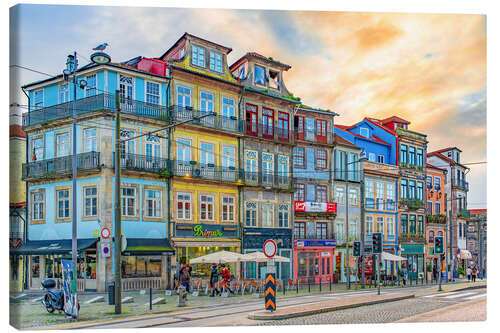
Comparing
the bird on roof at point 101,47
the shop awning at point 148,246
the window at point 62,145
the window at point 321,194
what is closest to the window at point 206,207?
the shop awning at point 148,246

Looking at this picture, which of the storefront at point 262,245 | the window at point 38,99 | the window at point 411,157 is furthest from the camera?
the window at point 411,157

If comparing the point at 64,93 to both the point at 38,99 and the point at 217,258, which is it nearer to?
the point at 38,99

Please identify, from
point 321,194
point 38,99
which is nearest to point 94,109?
point 38,99

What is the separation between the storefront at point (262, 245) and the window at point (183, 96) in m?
9.02

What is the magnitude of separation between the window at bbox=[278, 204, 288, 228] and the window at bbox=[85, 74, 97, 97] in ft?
54.0

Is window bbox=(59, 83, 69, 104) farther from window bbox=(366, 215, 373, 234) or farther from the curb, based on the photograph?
window bbox=(366, 215, 373, 234)

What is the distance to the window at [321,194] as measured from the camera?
43.7 metres

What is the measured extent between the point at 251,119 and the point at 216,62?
196 inches

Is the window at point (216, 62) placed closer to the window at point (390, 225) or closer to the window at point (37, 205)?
the window at point (37, 205)

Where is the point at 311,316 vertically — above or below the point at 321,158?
below

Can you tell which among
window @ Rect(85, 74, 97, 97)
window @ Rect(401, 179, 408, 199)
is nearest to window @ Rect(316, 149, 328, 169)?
window @ Rect(401, 179, 408, 199)

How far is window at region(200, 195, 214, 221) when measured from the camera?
3341cm

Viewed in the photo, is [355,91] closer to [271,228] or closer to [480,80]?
[480,80]

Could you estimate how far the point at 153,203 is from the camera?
30.6 m
